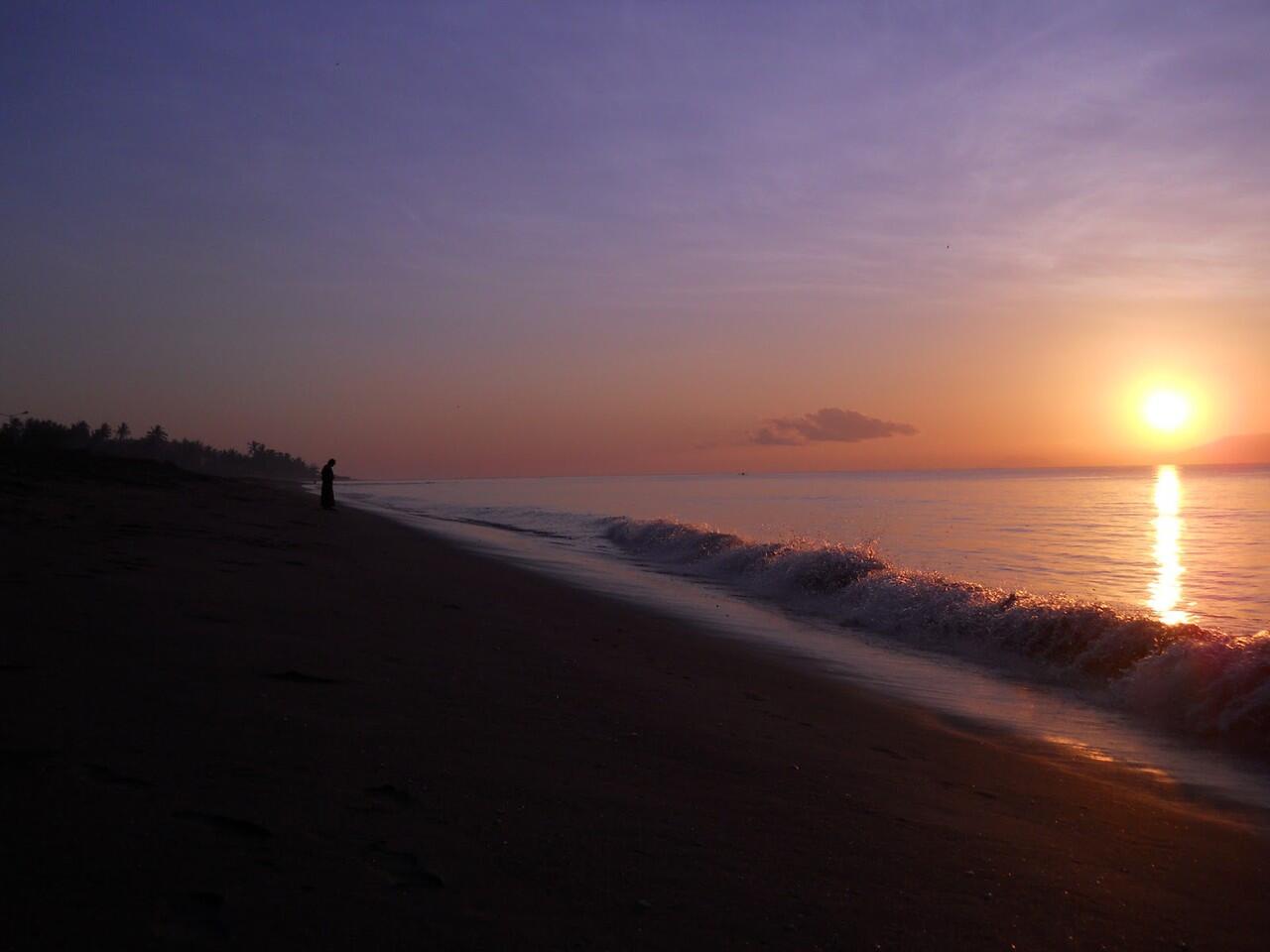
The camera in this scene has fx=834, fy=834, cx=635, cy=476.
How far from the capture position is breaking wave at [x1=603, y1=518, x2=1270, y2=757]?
28.5 feet

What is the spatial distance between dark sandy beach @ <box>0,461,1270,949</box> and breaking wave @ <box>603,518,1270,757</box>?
3027mm

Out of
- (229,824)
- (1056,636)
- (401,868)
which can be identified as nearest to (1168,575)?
(1056,636)

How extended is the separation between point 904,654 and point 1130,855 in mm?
7139

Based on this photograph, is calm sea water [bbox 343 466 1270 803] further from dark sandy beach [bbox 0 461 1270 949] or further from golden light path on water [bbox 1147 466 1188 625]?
dark sandy beach [bbox 0 461 1270 949]

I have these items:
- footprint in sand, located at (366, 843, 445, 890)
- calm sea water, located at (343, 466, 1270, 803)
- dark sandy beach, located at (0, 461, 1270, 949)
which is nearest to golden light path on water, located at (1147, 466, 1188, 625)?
calm sea water, located at (343, 466, 1270, 803)

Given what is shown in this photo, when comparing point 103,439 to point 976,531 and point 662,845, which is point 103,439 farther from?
point 662,845

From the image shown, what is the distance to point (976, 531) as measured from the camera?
32000mm

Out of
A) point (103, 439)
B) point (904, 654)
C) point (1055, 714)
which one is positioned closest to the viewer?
point (1055, 714)

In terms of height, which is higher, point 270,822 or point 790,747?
point 270,822

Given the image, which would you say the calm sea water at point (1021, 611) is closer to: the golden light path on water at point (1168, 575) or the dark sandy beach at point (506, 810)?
the golden light path on water at point (1168, 575)

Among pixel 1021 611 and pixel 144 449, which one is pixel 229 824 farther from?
pixel 144 449

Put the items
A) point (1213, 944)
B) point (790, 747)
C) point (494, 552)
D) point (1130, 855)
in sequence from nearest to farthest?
point (1213, 944), point (1130, 855), point (790, 747), point (494, 552)

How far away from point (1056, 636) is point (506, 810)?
9.99 m

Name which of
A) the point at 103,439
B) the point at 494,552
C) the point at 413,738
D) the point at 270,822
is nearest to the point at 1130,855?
the point at 413,738
